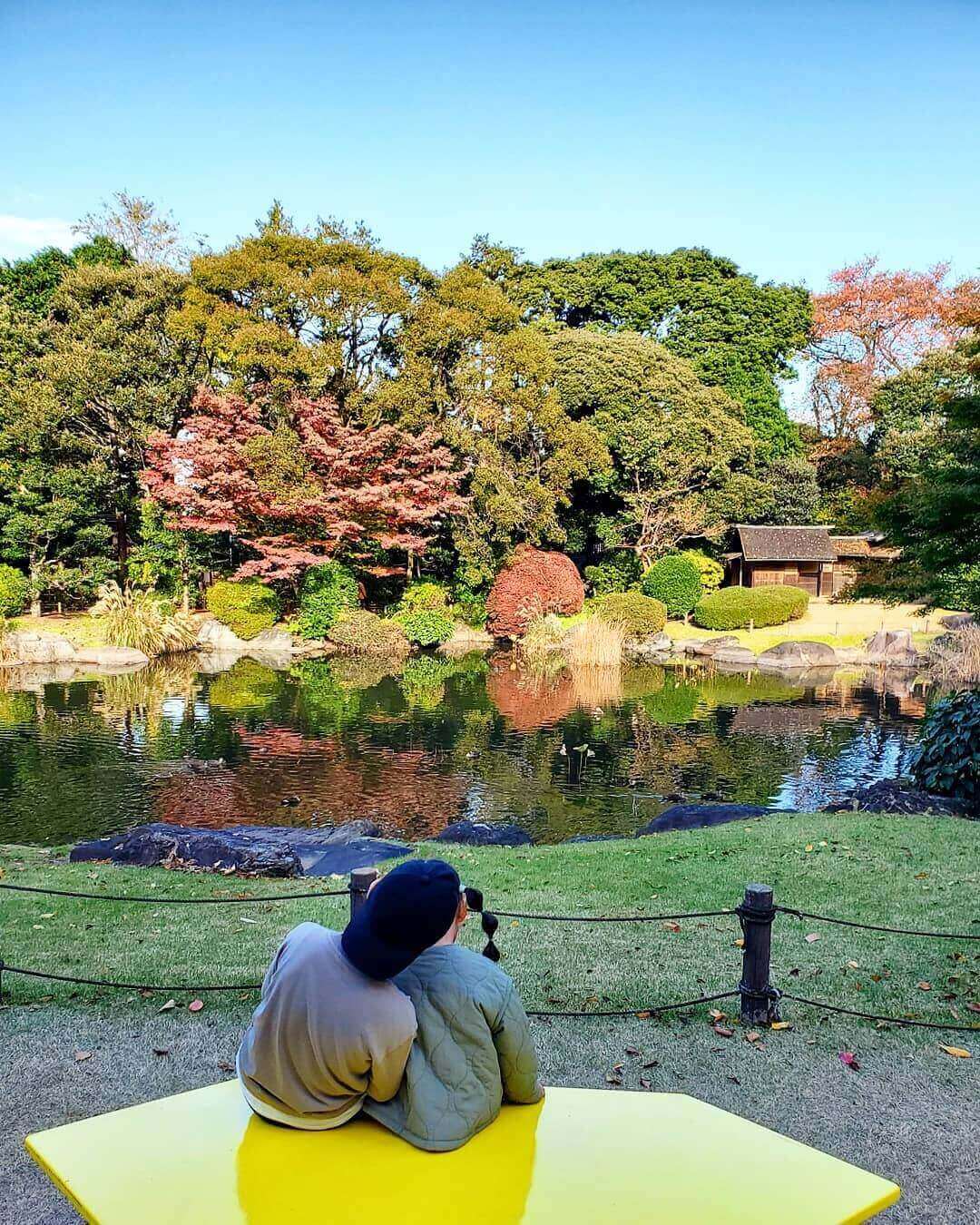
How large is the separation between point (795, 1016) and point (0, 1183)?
131 inches

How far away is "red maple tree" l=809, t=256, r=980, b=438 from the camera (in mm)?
34500

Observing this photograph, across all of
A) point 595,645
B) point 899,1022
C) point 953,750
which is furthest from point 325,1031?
point 595,645

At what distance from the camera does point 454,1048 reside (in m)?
2.53

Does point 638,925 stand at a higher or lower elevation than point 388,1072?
lower

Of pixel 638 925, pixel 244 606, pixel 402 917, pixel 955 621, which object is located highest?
pixel 402 917

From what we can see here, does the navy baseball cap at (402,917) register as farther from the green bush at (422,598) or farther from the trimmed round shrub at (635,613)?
the green bush at (422,598)

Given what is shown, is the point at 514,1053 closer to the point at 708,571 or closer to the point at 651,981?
the point at 651,981

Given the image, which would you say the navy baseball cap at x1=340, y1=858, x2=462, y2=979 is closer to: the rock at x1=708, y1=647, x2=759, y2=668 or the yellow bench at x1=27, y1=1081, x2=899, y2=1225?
the yellow bench at x1=27, y1=1081, x2=899, y2=1225

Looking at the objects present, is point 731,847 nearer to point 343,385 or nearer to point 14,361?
point 343,385

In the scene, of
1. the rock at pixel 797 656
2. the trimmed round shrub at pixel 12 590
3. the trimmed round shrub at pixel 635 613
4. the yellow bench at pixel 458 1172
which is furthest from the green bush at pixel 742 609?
the yellow bench at pixel 458 1172

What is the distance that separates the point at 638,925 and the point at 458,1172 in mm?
3444

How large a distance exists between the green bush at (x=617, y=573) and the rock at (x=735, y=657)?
19.1ft

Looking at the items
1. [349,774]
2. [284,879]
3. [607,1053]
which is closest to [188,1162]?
[607,1053]

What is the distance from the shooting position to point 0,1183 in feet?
10.1
